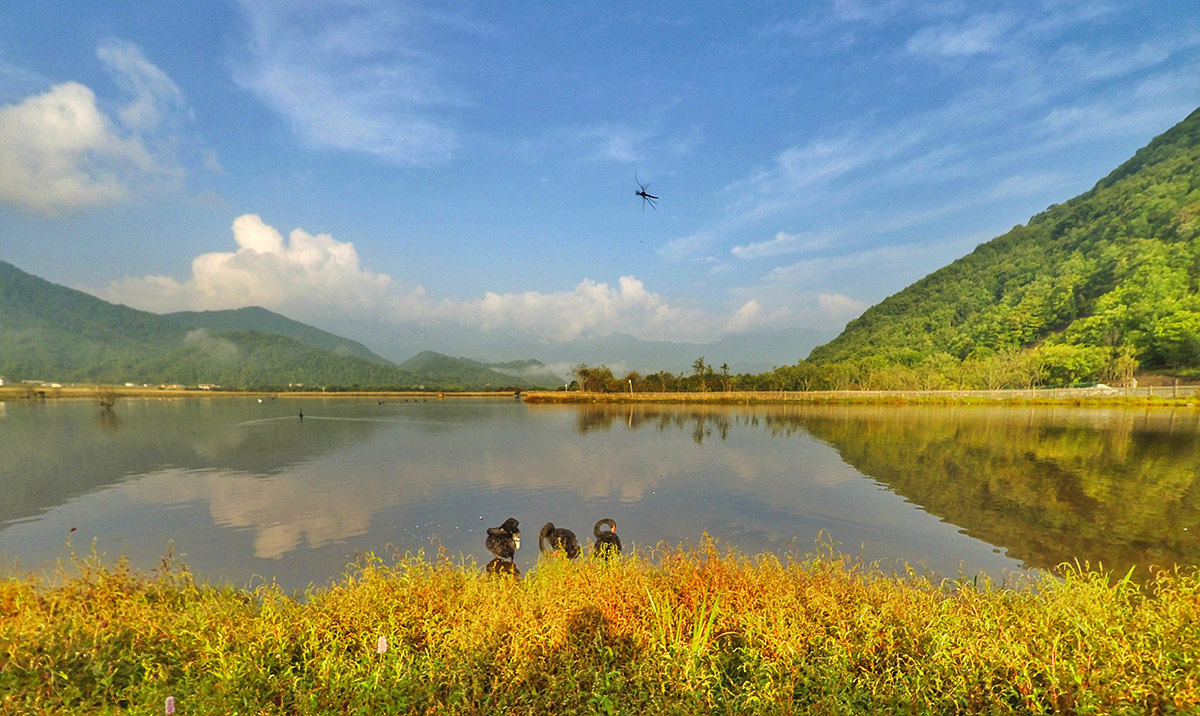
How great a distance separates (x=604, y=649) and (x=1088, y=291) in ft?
580

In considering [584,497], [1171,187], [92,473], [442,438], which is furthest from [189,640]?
[1171,187]

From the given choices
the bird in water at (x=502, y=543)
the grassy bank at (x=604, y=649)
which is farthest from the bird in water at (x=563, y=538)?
the grassy bank at (x=604, y=649)

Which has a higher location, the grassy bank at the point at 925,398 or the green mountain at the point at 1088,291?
the green mountain at the point at 1088,291

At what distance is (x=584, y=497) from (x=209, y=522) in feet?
39.9

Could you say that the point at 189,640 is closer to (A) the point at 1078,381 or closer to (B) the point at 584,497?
(B) the point at 584,497

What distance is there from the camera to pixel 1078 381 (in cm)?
8806

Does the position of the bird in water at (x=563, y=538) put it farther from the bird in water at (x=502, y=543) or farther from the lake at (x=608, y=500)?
the lake at (x=608, y=500)

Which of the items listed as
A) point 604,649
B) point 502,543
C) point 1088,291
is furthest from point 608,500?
point 1088,291

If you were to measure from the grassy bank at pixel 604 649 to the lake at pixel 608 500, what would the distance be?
4476 mm

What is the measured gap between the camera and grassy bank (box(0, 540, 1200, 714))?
4.24m

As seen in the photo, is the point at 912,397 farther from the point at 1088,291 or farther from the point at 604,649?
the point at 604,649

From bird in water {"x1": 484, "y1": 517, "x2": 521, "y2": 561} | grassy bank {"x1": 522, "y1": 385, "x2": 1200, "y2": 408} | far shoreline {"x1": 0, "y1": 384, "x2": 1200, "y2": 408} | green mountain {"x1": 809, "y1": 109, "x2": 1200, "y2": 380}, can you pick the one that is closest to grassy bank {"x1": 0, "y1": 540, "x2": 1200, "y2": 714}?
bird in water {"x1": 484, "y1": 517, "x2": 521, "y2": 561}

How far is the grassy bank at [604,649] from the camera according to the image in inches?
167

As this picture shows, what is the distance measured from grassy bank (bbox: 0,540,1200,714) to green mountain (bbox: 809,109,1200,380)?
392ft
